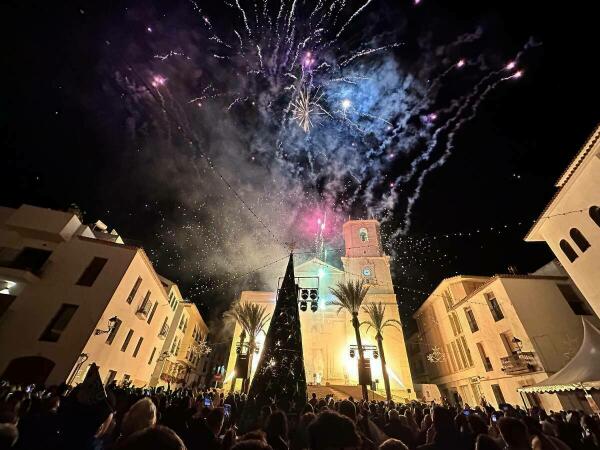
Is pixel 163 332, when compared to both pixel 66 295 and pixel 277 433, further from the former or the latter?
pixel 277 433

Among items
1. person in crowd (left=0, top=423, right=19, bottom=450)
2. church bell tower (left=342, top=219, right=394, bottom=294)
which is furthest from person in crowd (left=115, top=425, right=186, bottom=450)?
church bell tower (left=342, top=219, right=394, bottom=294)

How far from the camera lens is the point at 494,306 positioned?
2556cm

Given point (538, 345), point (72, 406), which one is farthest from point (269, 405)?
point (538, 345)

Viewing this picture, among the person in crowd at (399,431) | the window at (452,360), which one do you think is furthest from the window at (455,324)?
the person in crowd at (399,431)

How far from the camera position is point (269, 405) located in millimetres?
6527

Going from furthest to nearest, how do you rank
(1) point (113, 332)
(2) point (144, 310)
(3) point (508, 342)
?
(3) point (508, 342), (2) point (144, 310), (1) point (113, 332)

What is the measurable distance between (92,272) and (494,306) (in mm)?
32997

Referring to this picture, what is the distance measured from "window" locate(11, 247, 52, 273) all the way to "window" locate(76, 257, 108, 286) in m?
2.52

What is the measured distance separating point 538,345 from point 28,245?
37.7 m

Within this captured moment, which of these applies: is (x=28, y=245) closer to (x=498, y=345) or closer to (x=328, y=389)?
(x=328, y=389)

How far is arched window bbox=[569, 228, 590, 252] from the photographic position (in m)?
15.2

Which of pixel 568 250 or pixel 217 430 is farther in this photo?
pixel 568 250

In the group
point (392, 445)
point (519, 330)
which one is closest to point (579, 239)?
point (519, 330)

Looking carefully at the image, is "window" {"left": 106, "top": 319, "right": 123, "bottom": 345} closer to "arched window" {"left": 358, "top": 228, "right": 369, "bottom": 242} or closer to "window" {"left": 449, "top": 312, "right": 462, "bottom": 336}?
"window" {"left": 449, "top": 312, "right": 462, "bottom": 336}
